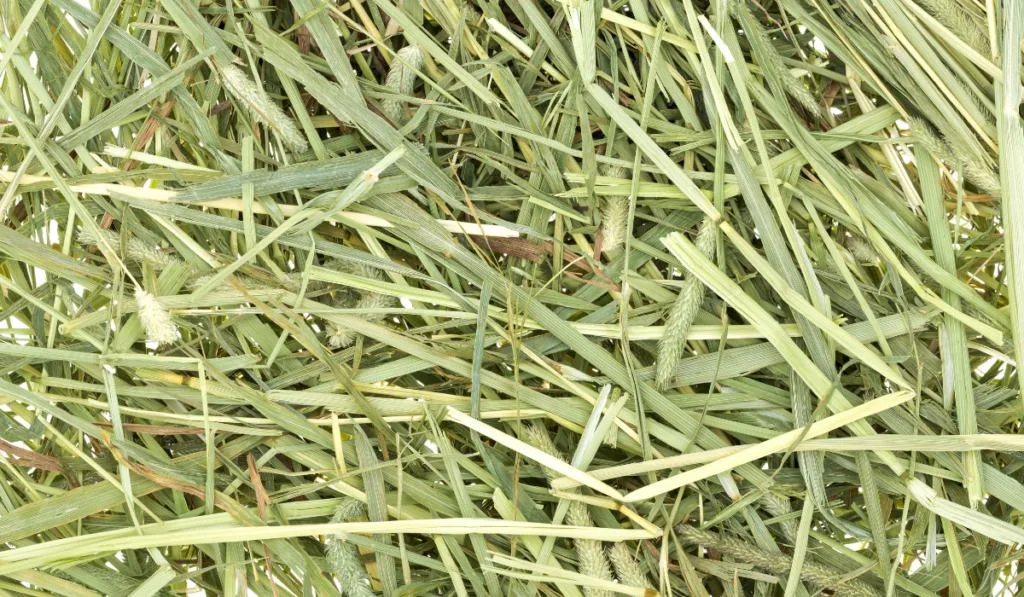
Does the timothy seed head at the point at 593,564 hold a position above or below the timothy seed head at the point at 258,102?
below

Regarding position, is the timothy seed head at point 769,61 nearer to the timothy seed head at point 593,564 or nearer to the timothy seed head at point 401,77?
the timothy seed head at point 401,77

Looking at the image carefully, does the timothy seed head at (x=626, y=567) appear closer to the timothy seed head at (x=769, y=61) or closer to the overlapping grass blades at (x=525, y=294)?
the overlapping grass blades at (x=525, y=294)

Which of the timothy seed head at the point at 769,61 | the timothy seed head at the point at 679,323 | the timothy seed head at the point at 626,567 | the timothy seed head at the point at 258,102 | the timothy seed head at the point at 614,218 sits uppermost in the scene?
the timothy seed head at the point at 769,61

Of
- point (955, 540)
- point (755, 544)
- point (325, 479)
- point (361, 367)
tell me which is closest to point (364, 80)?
point (361, 367)

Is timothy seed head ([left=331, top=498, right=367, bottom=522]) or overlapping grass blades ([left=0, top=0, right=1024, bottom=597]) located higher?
overlapping grass blades ([left=0, top=0, right=1024, bottom=597])

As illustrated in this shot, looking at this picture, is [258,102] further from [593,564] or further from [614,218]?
[593,564]

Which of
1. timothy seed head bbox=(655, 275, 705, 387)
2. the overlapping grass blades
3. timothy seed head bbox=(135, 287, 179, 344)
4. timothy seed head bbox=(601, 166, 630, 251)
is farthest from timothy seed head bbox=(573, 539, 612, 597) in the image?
timothy seed head bbox=(135, 287, 179, 344)

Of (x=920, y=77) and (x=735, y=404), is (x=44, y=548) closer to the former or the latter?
(x=735, y=404)

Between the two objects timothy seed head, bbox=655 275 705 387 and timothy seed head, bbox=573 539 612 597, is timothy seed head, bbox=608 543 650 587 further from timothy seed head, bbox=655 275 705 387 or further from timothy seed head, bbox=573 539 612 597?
timothy seed head, bbox=655 275 705 387

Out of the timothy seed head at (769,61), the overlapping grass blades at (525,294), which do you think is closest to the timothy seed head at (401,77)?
the overlapping grass blades at (525,294)
